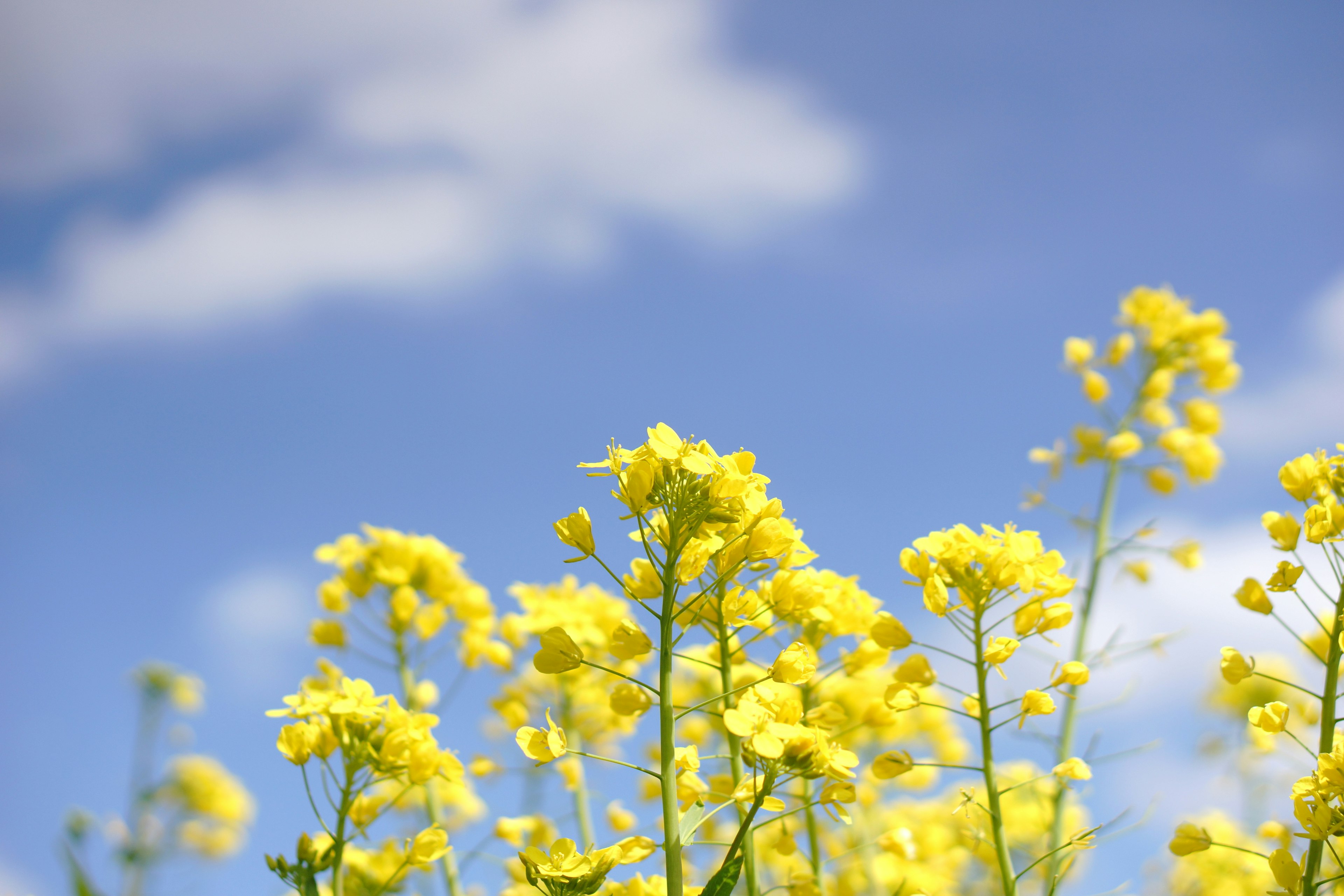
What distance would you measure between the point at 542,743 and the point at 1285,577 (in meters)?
1.60

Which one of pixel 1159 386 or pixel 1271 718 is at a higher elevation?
pixel 1159 386

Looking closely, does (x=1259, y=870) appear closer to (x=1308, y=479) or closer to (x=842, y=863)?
(x=842, y=863)

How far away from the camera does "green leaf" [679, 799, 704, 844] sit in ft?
5.32

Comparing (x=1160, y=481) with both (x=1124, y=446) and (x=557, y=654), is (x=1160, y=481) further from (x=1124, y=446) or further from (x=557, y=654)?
(x=557, y=654)

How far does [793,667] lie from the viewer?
1.74 m

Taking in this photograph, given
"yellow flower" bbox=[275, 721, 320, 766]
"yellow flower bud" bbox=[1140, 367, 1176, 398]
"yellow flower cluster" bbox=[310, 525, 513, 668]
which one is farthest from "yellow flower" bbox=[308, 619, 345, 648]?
"yellow flower bud" bbox=[1140, 367, 1176, 398]

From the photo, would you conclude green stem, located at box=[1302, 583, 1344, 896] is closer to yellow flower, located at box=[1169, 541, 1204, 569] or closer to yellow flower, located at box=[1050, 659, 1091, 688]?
yellow flower, located at box=[1050, 659, 1091, 688]

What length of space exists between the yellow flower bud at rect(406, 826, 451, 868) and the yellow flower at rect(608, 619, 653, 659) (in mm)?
795

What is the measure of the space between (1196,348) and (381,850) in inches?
160

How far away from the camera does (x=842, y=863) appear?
313 cm

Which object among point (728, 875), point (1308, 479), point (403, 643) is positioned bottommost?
point (728, 875)

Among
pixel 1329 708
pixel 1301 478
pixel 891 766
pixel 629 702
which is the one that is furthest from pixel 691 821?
pixel 1301 478

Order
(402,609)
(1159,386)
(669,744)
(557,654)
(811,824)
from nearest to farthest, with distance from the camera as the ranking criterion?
1. (669,744)
2. (557,654)
3. (811,824)
4. (402,609)
5. (1159,386)

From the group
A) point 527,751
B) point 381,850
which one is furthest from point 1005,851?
point 381,850
